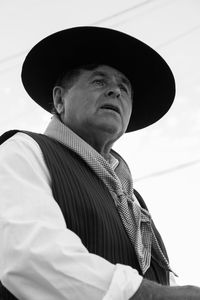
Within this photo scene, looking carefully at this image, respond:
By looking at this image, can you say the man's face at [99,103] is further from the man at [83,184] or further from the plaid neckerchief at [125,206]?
the plaid neckerchief at [125,206]

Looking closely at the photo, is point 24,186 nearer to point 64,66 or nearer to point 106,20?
point 64,66

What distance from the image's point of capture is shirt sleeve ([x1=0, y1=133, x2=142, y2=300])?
3.32ft

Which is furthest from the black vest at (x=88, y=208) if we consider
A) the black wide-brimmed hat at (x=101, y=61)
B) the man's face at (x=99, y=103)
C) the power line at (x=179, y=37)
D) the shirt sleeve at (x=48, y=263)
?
the power line at (x=179, y=37)

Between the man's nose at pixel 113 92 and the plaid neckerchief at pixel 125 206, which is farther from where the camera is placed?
the man's nose at pixel 113 92

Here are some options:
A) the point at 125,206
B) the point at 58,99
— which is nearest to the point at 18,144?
the point at 125,206

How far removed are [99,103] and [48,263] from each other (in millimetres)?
860

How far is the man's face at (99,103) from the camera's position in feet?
5.82

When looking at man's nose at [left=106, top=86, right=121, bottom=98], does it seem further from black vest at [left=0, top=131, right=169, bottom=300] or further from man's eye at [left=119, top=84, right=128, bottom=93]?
black vest at [left=0, top=131, right=169, bottom=300]

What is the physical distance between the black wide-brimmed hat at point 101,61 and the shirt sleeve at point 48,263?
934mm

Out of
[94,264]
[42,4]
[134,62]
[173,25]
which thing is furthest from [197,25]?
[94,264]

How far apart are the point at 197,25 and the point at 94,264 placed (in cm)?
463

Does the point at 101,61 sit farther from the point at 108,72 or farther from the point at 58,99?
the point at 58,99

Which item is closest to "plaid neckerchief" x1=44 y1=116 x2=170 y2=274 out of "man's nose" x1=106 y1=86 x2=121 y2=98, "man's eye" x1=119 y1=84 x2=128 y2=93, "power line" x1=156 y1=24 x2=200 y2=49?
"man's nose" x1=106 y1=86 x2=121 y2=98

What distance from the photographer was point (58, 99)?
1981mm
